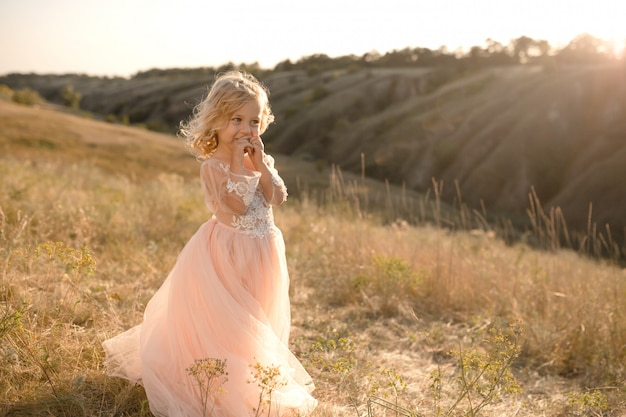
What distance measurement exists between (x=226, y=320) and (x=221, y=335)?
96 mm

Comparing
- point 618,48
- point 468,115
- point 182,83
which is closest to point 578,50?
point 618,48

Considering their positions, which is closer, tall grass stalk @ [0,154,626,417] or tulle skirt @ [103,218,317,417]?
tulle skirt @ [103,218,317,417]

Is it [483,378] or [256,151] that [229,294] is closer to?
[256,151]

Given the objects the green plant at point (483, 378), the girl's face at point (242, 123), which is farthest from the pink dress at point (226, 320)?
the green plant at point (483, 378)

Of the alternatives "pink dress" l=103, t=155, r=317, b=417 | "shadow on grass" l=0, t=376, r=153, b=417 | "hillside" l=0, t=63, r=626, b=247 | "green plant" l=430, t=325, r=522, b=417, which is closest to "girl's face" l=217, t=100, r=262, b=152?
"pink dress" l=103, t=155, r=317, b=417

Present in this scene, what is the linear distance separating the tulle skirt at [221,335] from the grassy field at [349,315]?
20 centimetres

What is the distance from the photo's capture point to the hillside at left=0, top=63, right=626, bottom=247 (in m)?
37.7

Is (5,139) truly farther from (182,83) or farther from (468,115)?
(182,83)

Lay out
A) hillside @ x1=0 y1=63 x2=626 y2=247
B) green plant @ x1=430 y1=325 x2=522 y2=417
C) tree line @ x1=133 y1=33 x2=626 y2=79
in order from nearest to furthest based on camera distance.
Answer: green plant @ x1=430 y1=325 x2=522 y2=417, hillside @ x1=0 y1=63 x2=626 y2=247, tree line @ x1=133 y1=33 x2=626 y2=79

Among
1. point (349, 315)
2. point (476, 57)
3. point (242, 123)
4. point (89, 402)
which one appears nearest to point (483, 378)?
point (349, 315)

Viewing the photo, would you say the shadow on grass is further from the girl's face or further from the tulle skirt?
the girl's face

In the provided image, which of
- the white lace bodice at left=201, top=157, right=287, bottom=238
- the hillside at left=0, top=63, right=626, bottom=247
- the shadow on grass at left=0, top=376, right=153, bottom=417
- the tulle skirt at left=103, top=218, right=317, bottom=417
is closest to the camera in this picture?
the shadow on grass at left=0, top=376, right=153, bottom=417

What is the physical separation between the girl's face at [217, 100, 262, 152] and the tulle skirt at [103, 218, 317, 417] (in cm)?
55

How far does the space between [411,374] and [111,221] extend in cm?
412
